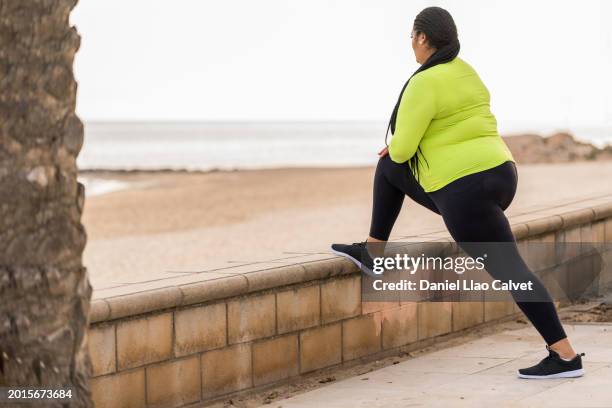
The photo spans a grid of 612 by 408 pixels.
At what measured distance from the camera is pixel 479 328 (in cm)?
719

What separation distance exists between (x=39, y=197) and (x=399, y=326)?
11.6ft

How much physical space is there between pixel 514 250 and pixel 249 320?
127cm

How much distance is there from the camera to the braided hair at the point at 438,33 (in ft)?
17.9

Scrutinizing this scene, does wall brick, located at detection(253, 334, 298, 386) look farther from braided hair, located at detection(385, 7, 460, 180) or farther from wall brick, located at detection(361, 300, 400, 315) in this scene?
braided hair, located at detection(385, 7, 460, 180)

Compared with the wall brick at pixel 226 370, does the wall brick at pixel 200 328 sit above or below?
above

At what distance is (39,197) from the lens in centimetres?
333

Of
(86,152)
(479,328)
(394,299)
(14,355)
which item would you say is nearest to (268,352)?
(394,299)

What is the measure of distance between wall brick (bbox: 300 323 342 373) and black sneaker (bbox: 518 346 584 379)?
109 centimetres

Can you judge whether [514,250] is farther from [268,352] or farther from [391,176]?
[268,352]

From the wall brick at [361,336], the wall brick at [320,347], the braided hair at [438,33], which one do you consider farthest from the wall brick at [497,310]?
the braided hair at [438,33]

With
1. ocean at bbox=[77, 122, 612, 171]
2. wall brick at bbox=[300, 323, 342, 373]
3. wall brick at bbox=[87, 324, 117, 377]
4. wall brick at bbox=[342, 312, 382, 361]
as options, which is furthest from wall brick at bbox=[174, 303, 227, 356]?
ocean at bbox=[77, 122, 612, 171]

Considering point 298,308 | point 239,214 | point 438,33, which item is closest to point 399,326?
point 298,308

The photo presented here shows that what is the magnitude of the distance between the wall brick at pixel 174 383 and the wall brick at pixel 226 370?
58 mm

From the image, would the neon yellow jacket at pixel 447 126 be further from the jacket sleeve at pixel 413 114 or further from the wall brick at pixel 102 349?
the wall brick at pixel 102 349
